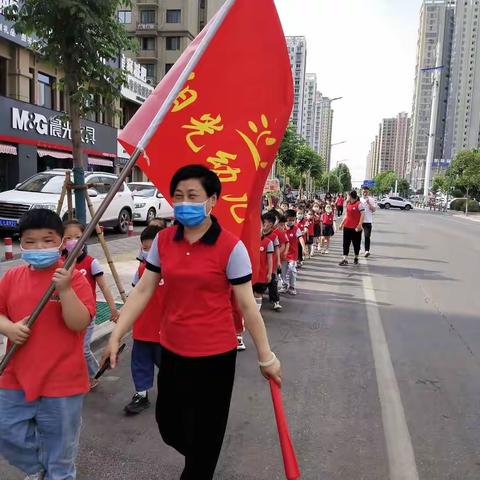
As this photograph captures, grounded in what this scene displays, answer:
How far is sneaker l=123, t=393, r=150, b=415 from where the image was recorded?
3.77 m

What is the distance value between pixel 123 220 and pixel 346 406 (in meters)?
13.1

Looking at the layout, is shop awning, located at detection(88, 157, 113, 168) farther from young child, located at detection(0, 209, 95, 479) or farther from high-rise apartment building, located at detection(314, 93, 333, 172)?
high-rise apartment building, located at detection(314, 93, 333, 172)

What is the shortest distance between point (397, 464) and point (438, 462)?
27 centimetres

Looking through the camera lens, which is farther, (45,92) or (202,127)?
(45,92)

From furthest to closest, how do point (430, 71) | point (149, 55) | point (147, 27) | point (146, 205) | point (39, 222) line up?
1. point (430, 71)
2. point (149, 55)
3. point (147, 27)
4. point (146, 205)
5. point (39, 222)

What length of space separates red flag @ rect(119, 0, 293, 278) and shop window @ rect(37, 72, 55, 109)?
21.5 metres

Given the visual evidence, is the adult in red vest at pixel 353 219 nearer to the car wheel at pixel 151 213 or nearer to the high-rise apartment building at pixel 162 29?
the car wheel at pixel 151 213

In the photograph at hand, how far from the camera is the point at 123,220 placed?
16.2 m

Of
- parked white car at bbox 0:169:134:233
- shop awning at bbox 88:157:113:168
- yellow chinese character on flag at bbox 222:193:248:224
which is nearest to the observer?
yellow chinese character on flag at bbox 222:193:248:224

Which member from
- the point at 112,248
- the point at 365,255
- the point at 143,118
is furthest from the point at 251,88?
the point at 365,255

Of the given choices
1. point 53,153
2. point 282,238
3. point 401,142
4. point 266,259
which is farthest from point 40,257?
point 401,142

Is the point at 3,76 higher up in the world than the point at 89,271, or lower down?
higher up

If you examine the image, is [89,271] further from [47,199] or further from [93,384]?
[47,199]

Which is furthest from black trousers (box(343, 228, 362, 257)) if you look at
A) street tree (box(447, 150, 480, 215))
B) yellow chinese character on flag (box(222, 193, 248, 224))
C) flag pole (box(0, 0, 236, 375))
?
street tree (box(447, 150, 480, 215))
